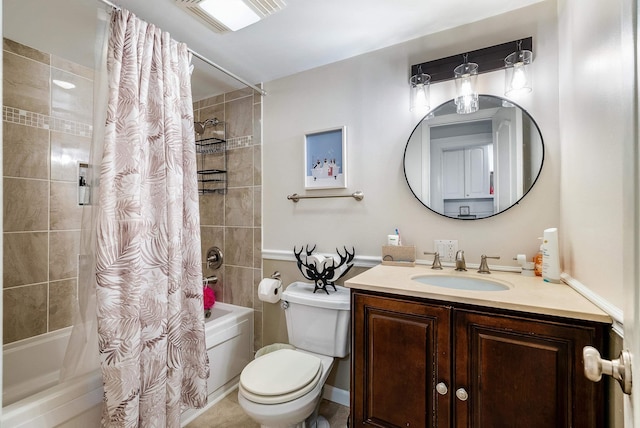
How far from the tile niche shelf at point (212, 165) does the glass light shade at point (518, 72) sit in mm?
2044

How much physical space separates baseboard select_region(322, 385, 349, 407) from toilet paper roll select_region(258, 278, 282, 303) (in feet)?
2.29

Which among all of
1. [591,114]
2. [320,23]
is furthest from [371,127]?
[591,114]

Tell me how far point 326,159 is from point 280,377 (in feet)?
4.43

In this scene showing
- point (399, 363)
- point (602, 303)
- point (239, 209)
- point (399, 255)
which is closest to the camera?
point (602, 303)

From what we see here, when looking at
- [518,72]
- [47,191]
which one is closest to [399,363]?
[518,72]

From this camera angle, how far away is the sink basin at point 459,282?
53.3 inches

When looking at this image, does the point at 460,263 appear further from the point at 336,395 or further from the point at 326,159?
the point at 336,395

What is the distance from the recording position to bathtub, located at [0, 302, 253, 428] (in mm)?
1087

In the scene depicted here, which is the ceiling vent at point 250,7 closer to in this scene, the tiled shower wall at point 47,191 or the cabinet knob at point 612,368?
the tiled shower wall at point 47,191

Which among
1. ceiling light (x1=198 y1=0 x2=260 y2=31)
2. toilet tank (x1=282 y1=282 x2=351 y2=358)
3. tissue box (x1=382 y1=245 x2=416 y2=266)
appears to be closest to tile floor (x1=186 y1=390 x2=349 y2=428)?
toilet tank (x1=282 y1=282 x2=351 y2=358)

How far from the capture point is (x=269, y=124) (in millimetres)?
2199

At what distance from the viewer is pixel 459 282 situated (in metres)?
1.43

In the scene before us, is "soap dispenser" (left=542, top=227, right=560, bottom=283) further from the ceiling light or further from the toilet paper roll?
the ceiling light

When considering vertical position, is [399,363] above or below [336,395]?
above
